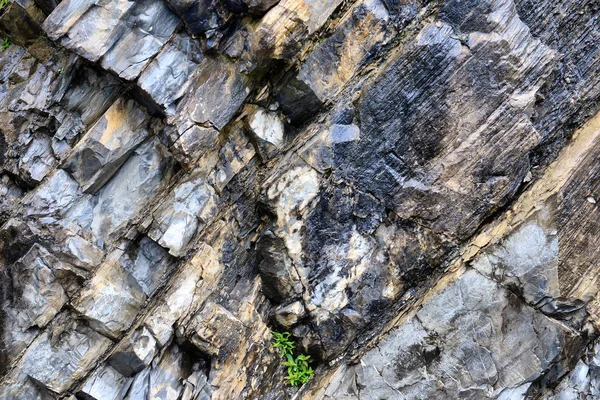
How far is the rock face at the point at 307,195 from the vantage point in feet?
20.1

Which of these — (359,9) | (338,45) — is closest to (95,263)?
(338,45)

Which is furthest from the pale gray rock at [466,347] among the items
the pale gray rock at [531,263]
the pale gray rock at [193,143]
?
the pale gray rock at [193,143]

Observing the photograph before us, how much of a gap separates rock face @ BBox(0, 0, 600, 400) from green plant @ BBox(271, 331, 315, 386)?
0.82ft

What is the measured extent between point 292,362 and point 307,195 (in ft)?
7.53

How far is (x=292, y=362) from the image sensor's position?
683 centimetres

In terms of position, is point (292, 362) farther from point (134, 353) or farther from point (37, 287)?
point (37, 287)

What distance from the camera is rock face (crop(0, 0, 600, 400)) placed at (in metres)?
6.13

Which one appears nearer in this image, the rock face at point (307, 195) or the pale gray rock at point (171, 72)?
the pale gray rock at point (171, 72)

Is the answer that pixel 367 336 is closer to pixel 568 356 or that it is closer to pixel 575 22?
pixel 568 356

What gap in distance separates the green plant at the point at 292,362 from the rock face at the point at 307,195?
250 millimetres

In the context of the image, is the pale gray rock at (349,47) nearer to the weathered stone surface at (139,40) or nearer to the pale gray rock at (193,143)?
the pale gray rock at (193,143)

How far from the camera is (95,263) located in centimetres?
623

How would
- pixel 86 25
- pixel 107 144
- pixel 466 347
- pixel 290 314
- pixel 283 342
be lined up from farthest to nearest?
pixel 283 342
pixel 290 314
pixel 466 347
pixel 107 144
pixel 86 25

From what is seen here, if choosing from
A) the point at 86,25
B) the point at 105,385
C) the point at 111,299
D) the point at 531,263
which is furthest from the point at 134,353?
the point at 531,263
